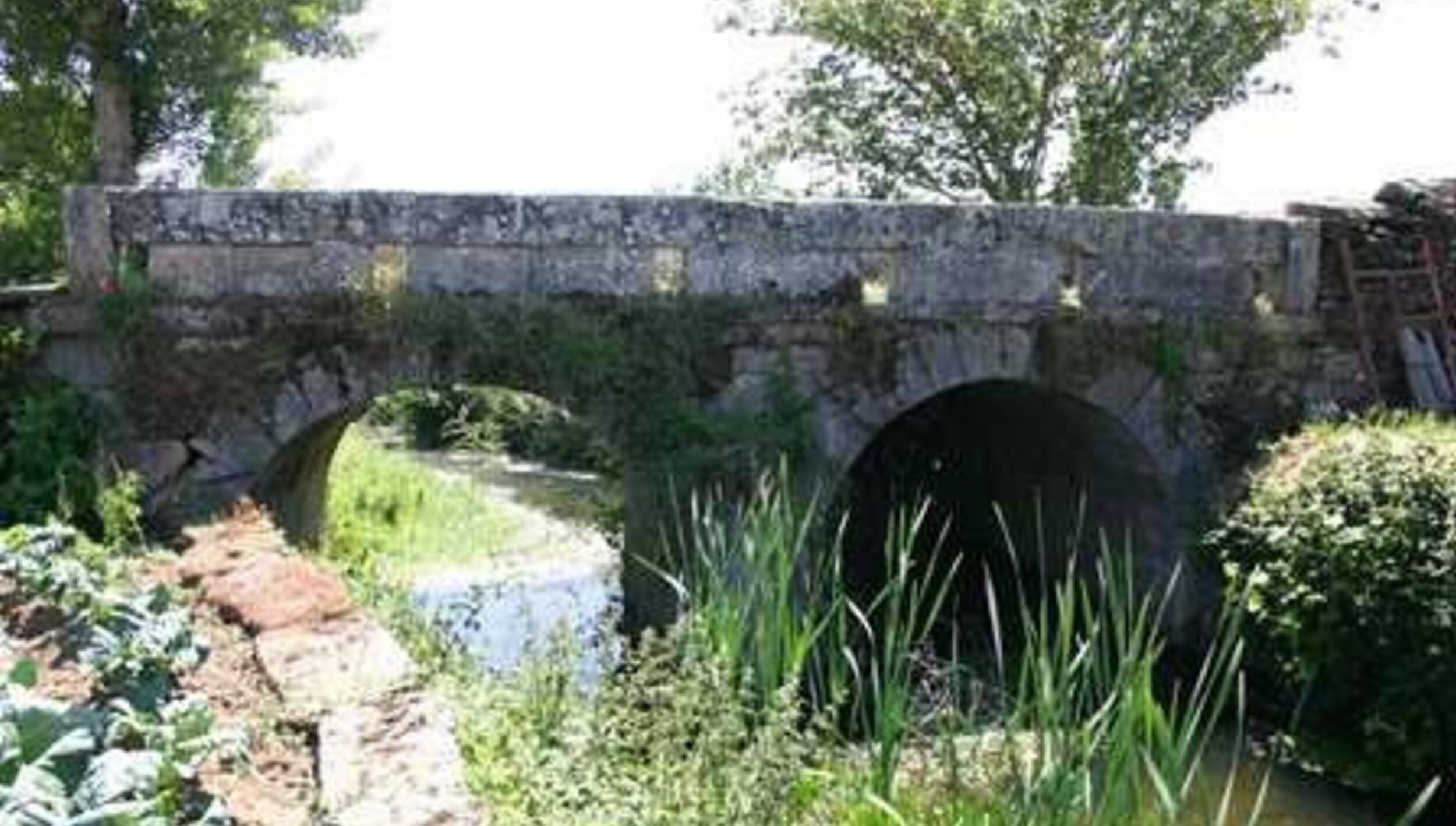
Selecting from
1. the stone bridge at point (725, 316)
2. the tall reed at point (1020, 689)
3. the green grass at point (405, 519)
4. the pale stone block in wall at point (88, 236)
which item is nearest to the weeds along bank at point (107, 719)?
the tall reed at point (1020, 689)

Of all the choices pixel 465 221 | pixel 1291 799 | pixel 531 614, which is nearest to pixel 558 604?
pixel 465 221

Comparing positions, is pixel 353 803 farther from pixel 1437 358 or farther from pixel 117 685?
pixel 1437 358

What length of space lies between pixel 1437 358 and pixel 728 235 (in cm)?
482

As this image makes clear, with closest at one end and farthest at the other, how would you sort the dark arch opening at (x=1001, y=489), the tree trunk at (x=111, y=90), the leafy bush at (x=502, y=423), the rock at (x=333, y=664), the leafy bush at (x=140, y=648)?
1. the leafy bush at (x=140, y=648)
2. the rock at (x=333, y=664)
3. the dark arch opening at (x=1001, y=489)
4. the tree trunk at (x=111, y=90)
5. the leafy bush at (x=502, y=423)

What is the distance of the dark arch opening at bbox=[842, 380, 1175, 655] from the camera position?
33.5ft

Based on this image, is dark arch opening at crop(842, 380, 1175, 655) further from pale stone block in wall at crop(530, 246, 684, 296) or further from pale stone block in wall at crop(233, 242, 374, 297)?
pale stone block in wall at crop(233, 242, 374, 297)

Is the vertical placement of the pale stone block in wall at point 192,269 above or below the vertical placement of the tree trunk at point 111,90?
below

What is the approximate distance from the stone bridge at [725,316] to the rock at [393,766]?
418cm

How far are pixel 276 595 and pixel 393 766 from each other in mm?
1750

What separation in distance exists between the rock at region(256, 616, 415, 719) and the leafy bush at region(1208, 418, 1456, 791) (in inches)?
153

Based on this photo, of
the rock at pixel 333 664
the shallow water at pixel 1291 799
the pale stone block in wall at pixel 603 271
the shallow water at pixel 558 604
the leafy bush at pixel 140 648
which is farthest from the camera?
the pale stone block in wall at pixel 603 271

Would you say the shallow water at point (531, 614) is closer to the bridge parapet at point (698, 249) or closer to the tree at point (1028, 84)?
the bridge parapet at point (698, 249)

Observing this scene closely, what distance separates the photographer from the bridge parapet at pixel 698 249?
27.0ft

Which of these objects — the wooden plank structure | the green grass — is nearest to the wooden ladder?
the wooden plank structure
